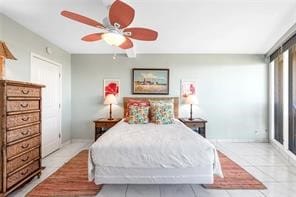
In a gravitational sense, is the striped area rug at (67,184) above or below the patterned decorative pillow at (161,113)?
below

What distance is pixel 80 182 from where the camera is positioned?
9.51 feet

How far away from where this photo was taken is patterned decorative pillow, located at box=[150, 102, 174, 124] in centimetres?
428

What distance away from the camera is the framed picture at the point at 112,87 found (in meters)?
5.34

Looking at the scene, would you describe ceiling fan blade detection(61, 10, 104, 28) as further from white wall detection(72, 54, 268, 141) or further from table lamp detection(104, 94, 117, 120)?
white wall detection(72, 54, 268, 141)

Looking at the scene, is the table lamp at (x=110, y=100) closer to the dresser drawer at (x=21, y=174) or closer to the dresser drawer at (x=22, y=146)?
the dresser drawer at (x=22, y=146)

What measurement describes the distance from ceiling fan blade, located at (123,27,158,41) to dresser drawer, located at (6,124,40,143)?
1799mm

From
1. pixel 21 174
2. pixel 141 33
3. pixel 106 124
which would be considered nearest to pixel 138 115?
pixel 106 124

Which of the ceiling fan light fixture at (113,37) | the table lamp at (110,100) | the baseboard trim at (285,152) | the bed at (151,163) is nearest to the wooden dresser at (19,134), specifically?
the bed at (151,163)

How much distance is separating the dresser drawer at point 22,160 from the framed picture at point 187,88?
356cm

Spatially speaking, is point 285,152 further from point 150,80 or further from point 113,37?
point 113,37

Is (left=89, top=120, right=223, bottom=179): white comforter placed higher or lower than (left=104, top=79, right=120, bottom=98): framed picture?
lower

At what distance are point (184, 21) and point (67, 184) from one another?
3255 millimetres

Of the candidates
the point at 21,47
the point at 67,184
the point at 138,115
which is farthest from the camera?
the point at 138,115

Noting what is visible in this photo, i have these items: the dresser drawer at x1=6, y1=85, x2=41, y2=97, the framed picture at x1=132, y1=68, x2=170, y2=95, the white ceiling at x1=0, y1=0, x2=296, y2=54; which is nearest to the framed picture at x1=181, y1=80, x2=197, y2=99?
the framed picture at x1=132, y1=68, x2=170, y2=95
